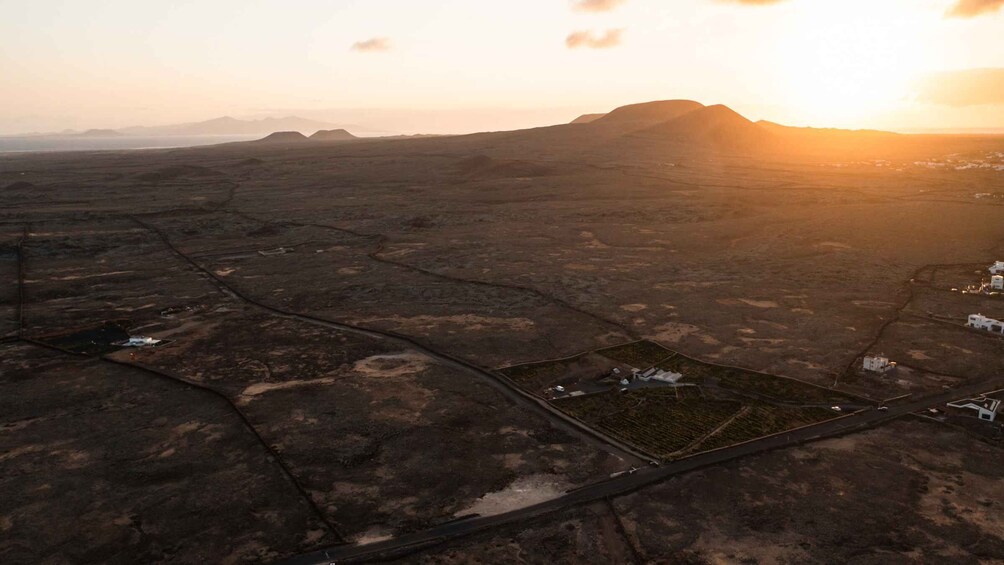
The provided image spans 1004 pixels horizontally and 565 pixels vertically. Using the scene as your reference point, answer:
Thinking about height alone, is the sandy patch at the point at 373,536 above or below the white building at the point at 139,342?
below

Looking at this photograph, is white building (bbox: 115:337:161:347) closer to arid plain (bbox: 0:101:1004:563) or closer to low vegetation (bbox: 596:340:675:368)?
arid plain (bbox: 0:101:1004:563)

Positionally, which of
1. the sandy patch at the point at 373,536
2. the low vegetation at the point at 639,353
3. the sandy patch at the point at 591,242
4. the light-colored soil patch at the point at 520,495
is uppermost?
the sandy patch at the point at 591,242

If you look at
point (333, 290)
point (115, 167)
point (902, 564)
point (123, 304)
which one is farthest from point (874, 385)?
point (115, 167)

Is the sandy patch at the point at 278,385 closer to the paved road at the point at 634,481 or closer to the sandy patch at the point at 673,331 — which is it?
the paved road at the point at 634,481

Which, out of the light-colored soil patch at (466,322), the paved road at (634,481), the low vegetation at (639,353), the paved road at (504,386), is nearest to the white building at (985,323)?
the paved road at (634,481)

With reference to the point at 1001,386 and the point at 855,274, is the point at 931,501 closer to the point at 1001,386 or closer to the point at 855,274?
the point at 1001,386

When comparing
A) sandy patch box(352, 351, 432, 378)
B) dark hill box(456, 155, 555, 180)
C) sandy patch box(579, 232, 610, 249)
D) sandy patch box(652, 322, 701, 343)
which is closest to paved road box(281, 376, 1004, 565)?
sandy patch box(652, 322, 701, 343)
